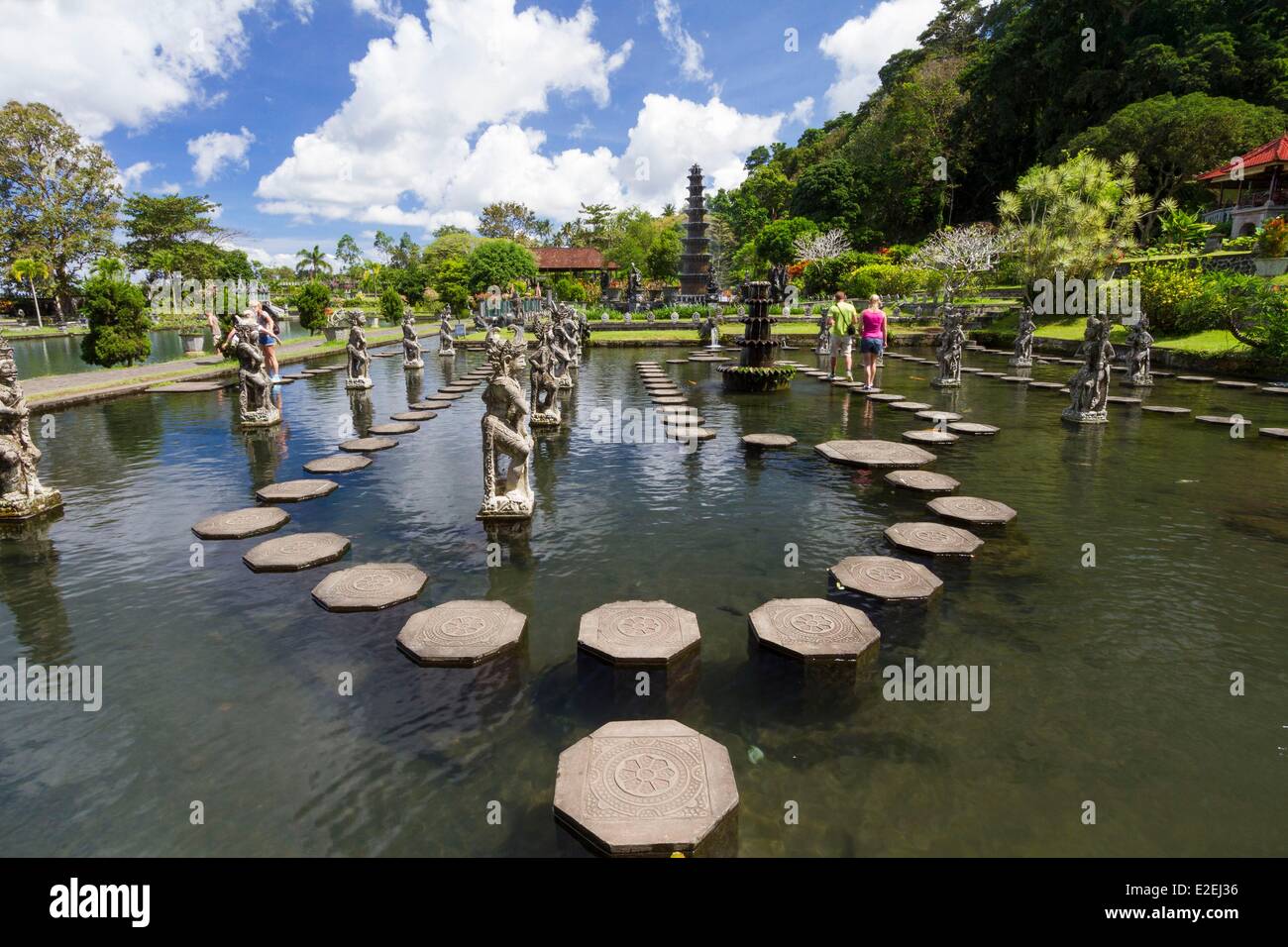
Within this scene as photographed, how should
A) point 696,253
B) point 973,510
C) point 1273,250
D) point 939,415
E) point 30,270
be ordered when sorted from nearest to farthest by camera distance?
1. point 973,510
2. point 939,415
3. point 1273,250
4. point 30,270
5. point 696,253

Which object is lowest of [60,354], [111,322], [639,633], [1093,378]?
[639,633]

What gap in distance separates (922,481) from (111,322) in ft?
87.5

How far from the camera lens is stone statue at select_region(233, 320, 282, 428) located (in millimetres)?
13703

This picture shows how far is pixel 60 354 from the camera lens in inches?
1310

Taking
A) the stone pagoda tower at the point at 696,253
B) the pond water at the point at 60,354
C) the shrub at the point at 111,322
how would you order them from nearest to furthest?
the shrub at the point at 111,322, the pond water at the point at 60,354, the stone pagoda tower at the point at 696,253

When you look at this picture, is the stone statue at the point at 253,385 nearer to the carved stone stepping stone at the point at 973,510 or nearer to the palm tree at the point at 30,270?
the carved stone stepping stone at the point at 973,510

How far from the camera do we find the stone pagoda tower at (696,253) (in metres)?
58.7

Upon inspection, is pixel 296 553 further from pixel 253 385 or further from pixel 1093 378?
pixel 1093 378

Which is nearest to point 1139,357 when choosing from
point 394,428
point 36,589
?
point 394,428

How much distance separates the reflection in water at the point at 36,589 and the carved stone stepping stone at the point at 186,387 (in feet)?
40.2

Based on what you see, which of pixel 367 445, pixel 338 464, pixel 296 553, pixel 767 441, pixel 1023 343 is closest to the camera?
pixel 296 553

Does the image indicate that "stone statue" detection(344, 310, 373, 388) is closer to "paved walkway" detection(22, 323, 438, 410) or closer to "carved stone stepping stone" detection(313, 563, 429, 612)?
"paved walkway" detection(22, 323, 438, 410)

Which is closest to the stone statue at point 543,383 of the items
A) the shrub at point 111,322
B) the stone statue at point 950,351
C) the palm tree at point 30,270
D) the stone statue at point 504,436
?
the stone statue at point 504,436

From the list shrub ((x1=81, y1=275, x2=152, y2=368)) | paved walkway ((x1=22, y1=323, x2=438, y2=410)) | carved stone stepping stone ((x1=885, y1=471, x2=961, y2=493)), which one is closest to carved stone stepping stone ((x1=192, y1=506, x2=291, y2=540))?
carved stone stepping stone ((x1=885, y1=471, x2=961, y2=493))
